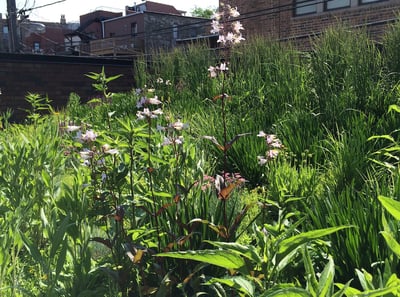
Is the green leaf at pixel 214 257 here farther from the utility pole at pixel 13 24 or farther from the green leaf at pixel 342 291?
the utility pole at pixel 13 24

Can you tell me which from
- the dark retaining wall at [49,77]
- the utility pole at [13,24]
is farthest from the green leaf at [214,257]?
the utility pole at [13,24]

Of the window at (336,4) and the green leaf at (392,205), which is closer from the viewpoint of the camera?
the green leaf at (392,205)

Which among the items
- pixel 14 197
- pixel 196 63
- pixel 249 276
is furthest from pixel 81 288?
pixel 196 63

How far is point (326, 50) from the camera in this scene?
5.59 metres

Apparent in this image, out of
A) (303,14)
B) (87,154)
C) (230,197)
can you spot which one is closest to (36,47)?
(303,14)

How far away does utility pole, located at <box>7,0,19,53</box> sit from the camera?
18439mm

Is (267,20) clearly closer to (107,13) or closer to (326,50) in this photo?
(326,50)

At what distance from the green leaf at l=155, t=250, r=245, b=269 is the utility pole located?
19.6 m

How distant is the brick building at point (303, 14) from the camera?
1322 cm

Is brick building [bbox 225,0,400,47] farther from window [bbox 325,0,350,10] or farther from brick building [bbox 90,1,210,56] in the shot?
brick building [bbox 90,1,210,56]

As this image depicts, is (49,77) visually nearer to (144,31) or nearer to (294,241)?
(294,241)

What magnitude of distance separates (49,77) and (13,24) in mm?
9264

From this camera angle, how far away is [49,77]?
1153cm

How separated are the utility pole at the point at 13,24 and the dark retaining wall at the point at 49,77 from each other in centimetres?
822
